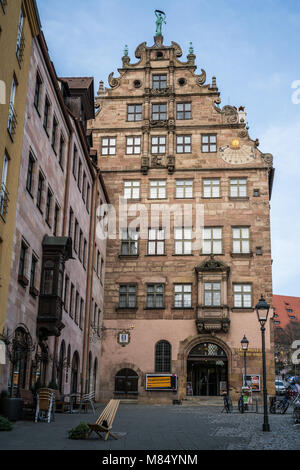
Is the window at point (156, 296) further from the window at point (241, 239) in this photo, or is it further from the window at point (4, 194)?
the window at point (4, 194)

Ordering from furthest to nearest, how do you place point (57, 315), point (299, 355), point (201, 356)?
point (299, 355), point (201, 356), point (57, 315)

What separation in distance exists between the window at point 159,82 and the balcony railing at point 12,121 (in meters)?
25.6

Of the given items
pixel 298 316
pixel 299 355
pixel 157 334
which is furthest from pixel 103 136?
pixel 298 316

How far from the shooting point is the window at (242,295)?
40.6 m

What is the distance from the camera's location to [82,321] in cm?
3488

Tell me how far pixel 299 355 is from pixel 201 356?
43777 mm

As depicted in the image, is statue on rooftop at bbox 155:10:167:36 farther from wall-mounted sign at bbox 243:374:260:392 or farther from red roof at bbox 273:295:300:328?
red roof at bbox 273:295:300:328

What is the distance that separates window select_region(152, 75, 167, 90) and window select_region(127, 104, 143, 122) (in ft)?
6.08

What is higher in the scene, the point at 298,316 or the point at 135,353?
the point at 298,316

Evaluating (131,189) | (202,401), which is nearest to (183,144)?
(131,189)

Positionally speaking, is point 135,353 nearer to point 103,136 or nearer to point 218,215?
point 218,215

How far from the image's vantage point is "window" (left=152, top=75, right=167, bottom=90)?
45.5m

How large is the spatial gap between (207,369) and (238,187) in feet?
39.9
